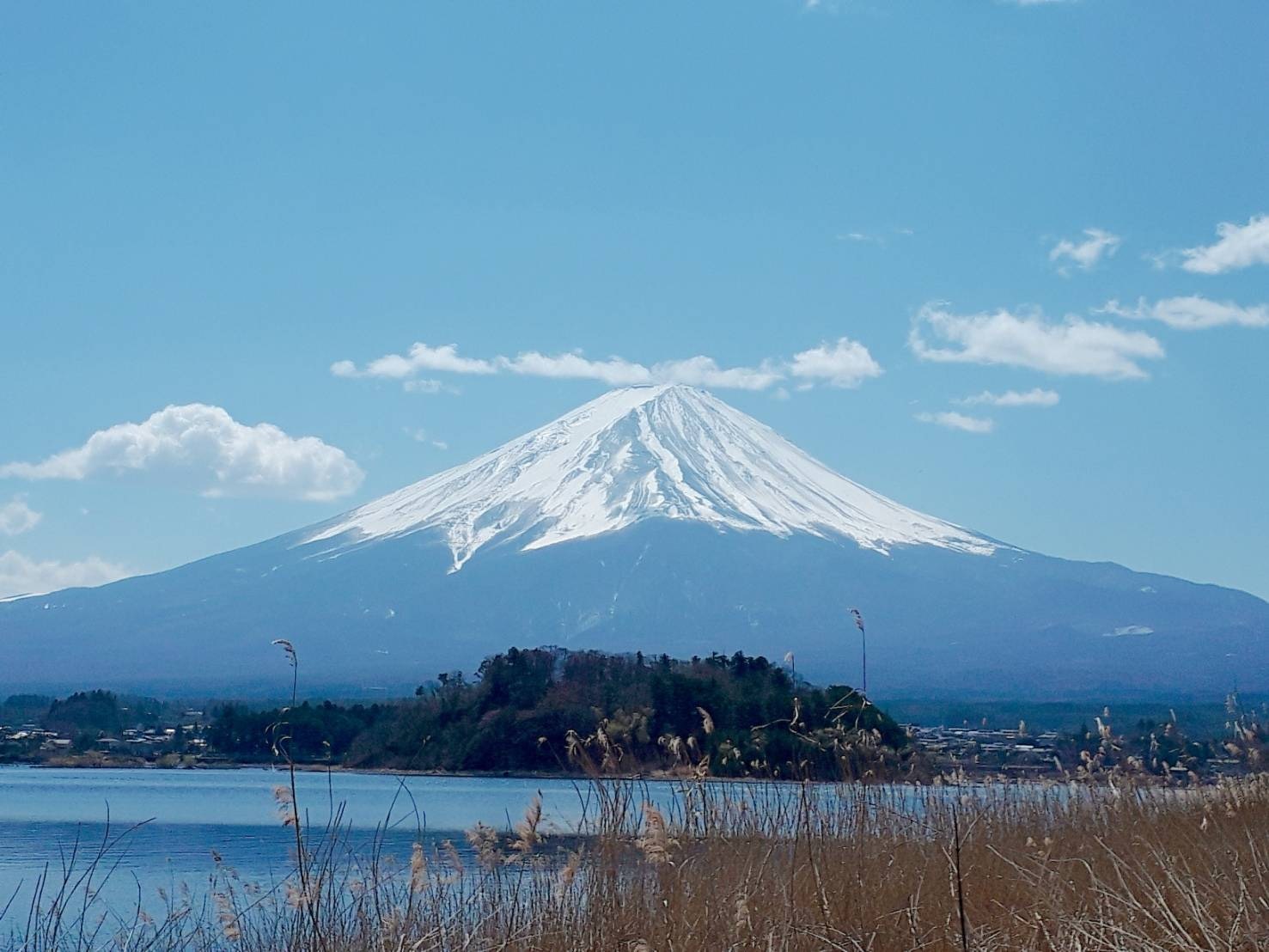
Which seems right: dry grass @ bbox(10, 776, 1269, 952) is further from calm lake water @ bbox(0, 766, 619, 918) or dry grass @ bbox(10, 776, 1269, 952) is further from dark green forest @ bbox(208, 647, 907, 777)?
dark green forest @ bbox(208, 647, 907, 777)

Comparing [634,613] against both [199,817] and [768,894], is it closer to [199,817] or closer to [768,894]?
[199,817]

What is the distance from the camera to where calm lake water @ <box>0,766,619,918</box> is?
9438 millimetres

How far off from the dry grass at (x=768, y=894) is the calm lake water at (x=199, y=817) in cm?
32

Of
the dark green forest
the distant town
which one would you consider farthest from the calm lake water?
the distant town

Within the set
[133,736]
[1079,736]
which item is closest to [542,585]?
[133,736]

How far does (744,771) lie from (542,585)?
89.2m

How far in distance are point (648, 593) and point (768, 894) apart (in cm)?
9021

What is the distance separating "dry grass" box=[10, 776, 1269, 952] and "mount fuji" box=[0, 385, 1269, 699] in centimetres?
5383

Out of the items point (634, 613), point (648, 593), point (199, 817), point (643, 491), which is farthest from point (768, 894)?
point (643, 491)

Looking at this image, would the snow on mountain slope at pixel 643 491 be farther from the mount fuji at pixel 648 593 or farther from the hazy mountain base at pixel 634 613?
the hazy mountain base at pixel 634 613

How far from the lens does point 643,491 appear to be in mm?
110875

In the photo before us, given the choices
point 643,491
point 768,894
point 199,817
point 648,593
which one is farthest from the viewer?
point 643,491

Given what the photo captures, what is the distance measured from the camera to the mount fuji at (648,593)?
7675cm

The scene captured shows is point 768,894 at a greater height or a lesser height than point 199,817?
greater
